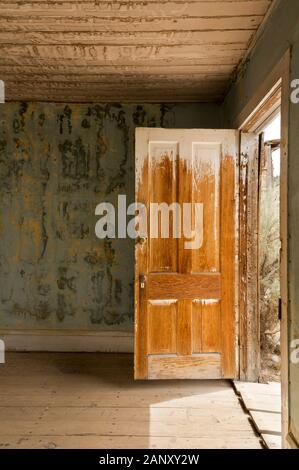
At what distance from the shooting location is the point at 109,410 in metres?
2.68

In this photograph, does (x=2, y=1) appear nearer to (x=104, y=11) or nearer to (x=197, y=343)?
(x=104, y=11)

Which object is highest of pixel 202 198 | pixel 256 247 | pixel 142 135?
pixel 142 135

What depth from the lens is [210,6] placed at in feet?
7.32

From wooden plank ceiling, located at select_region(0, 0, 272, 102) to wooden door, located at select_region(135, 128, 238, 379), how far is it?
58 cm

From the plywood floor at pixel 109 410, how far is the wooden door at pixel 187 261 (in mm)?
233

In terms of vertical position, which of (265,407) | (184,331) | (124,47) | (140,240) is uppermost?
(124,47)

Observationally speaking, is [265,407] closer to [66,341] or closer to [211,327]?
[211,327]

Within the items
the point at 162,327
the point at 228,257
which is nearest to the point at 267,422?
the point at 162,327

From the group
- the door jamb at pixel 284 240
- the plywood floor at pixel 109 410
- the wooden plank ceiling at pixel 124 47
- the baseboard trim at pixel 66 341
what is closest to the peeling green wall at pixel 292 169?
the door jamb at pixel 284 240

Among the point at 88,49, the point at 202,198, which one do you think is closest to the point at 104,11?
the point at 88,49

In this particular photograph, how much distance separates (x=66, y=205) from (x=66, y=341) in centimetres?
153
